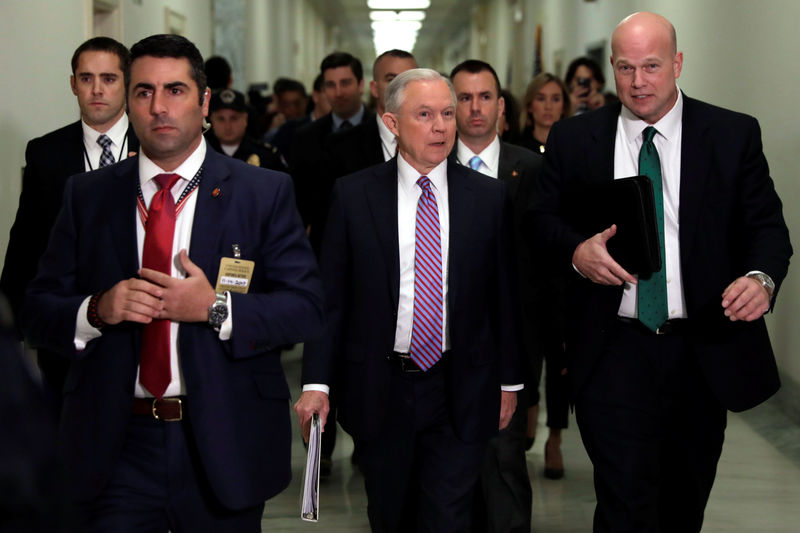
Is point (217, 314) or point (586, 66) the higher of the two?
point (586, 66)

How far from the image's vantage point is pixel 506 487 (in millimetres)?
3998

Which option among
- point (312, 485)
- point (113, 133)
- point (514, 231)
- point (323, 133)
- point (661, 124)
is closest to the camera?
point (312, 485)

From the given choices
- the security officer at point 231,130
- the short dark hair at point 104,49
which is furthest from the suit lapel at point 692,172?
the security officer at point 231,130

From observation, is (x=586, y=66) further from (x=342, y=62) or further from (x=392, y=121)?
(x=392, y=121)

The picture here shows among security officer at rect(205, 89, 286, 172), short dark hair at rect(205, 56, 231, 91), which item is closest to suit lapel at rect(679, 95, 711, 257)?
security officer at rect(205, 89, 286, 172)

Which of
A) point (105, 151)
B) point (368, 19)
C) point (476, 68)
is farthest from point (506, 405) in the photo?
point (368, 19)

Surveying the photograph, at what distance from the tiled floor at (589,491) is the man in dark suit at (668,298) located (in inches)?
55.4

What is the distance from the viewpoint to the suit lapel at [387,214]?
3230 mm

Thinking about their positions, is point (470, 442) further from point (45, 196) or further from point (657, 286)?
point (45, 196)

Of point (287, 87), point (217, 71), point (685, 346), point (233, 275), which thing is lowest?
point (685, 346)

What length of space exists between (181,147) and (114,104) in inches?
60.4

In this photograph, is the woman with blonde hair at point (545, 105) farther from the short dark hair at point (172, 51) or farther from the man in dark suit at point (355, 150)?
the short dark hair at point (172, 51)

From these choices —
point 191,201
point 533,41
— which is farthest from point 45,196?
point 533,41

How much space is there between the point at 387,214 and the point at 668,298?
0.86 metres
